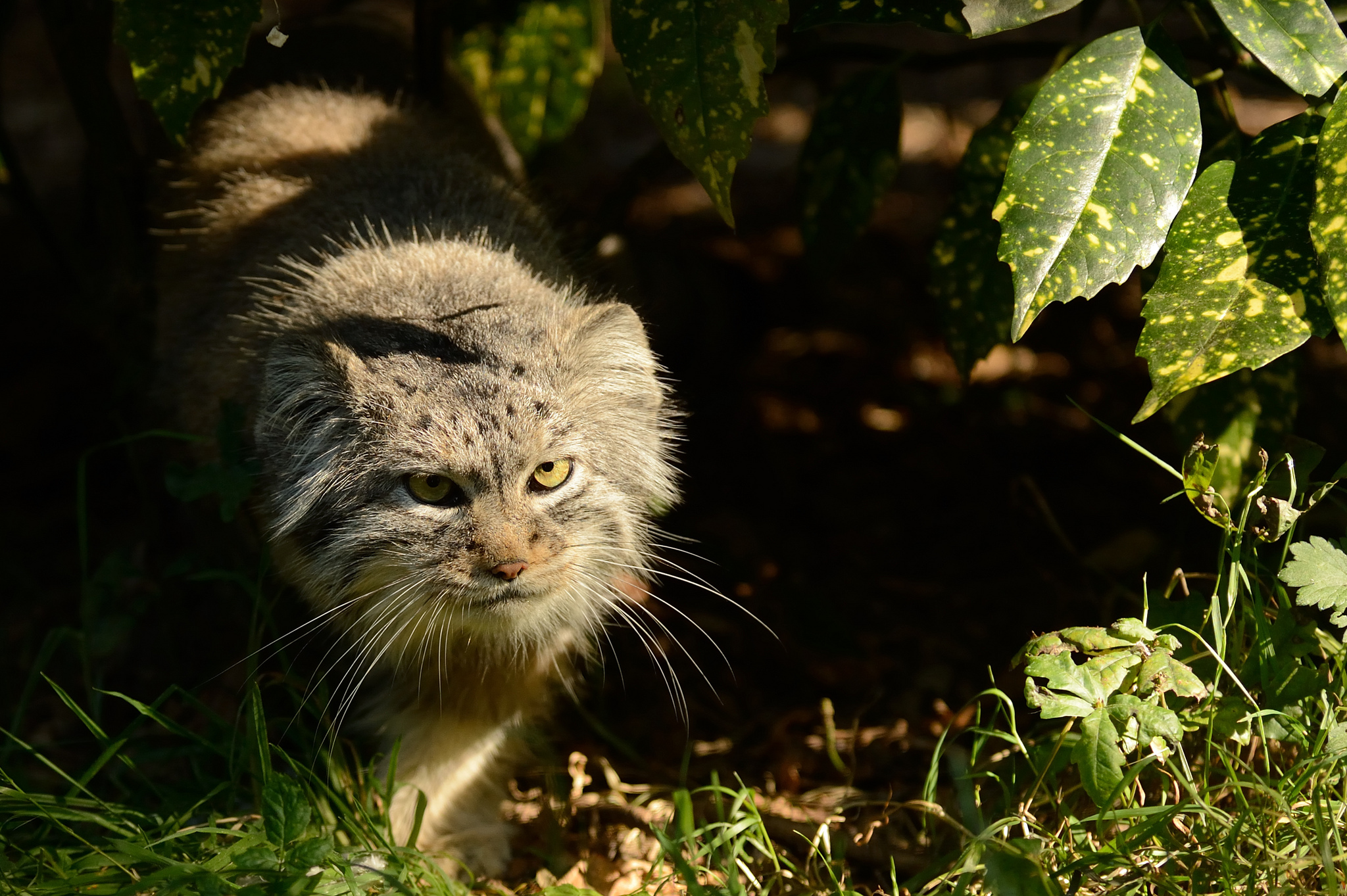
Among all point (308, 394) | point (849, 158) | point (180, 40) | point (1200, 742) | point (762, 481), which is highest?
point (180, 40)

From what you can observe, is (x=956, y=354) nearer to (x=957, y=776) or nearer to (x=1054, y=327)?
(x=957, y=776)

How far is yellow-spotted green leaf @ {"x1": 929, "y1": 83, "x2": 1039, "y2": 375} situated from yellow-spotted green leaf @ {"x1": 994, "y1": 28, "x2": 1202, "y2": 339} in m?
0.66

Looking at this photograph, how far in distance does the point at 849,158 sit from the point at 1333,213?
160 centimetres

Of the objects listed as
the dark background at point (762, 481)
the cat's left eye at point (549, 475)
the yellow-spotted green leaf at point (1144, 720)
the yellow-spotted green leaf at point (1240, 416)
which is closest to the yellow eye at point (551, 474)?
the cat's left eye at point (549, 475)

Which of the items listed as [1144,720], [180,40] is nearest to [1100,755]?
[1144,720]

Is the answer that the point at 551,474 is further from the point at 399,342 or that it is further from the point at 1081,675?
the point at 1081,675

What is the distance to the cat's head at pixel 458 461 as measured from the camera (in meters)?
2.52

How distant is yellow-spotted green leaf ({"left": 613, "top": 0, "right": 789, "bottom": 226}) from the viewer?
237 cm

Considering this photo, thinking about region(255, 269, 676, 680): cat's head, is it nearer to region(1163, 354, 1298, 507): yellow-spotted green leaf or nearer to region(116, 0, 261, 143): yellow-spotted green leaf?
region(116, 0, 261, 143): yellow-spotted green leaf

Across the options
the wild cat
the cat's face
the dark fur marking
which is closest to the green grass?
the wild cat

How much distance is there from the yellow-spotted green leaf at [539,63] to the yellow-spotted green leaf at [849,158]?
0.88 metres

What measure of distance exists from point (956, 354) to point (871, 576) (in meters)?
1.25

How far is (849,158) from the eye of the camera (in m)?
3.45

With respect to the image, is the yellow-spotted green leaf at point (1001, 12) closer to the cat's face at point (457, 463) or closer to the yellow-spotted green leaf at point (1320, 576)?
the cat's face at point (457, 463)
